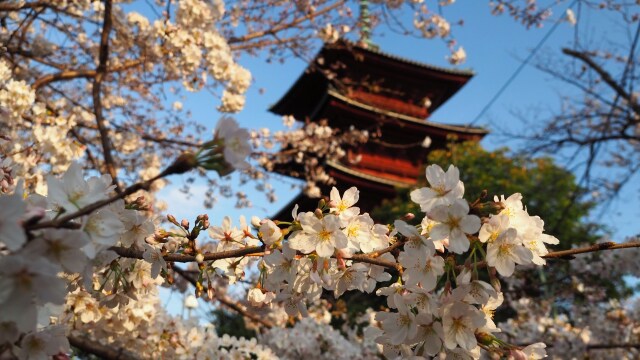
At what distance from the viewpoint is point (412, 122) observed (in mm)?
15977

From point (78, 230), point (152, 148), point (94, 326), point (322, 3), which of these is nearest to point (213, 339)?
point (94, 326)

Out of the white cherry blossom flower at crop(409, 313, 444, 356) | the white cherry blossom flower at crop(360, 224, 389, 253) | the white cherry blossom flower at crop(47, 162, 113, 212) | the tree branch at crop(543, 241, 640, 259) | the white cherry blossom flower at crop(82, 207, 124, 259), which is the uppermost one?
the white cherry blossom flower at crop(47, 162, 113, 212)

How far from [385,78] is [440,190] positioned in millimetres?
16023

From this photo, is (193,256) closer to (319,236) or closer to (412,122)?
(319,236)

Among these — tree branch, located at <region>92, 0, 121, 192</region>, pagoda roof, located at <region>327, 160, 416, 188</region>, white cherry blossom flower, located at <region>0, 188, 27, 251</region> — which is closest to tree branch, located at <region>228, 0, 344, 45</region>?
tree branch, located at <region>92, 0, 121, 192</region>

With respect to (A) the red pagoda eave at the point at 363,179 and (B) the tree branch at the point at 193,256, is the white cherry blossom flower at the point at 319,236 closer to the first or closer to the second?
(B) the tree branch at the point at 193,256

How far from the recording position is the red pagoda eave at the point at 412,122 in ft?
49.7

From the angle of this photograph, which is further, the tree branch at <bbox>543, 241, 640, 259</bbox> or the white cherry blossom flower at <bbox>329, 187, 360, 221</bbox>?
the white cherry blossom flower at <bbox>329, 187, 360, 221</bbox>

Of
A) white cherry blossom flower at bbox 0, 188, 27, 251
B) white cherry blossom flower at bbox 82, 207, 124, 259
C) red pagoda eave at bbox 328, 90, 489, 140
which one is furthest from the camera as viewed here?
red pagoda eave at bbox 328, 90, 489, 140

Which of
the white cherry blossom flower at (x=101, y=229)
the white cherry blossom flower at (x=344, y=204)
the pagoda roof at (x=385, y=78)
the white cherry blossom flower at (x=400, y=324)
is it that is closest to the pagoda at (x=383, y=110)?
the pagoda roof at (x=385, y=78)

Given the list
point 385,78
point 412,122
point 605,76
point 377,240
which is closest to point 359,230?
point 377,240

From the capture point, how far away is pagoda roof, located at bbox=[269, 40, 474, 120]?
15.8 m

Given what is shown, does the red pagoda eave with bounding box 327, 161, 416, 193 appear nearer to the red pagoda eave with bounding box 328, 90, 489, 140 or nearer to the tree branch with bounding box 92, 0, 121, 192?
the red pagoda eave with bounding box 328, 90, 489, 140

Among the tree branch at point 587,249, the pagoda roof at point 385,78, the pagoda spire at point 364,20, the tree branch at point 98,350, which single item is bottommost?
the pagoda roof at point 385,78
